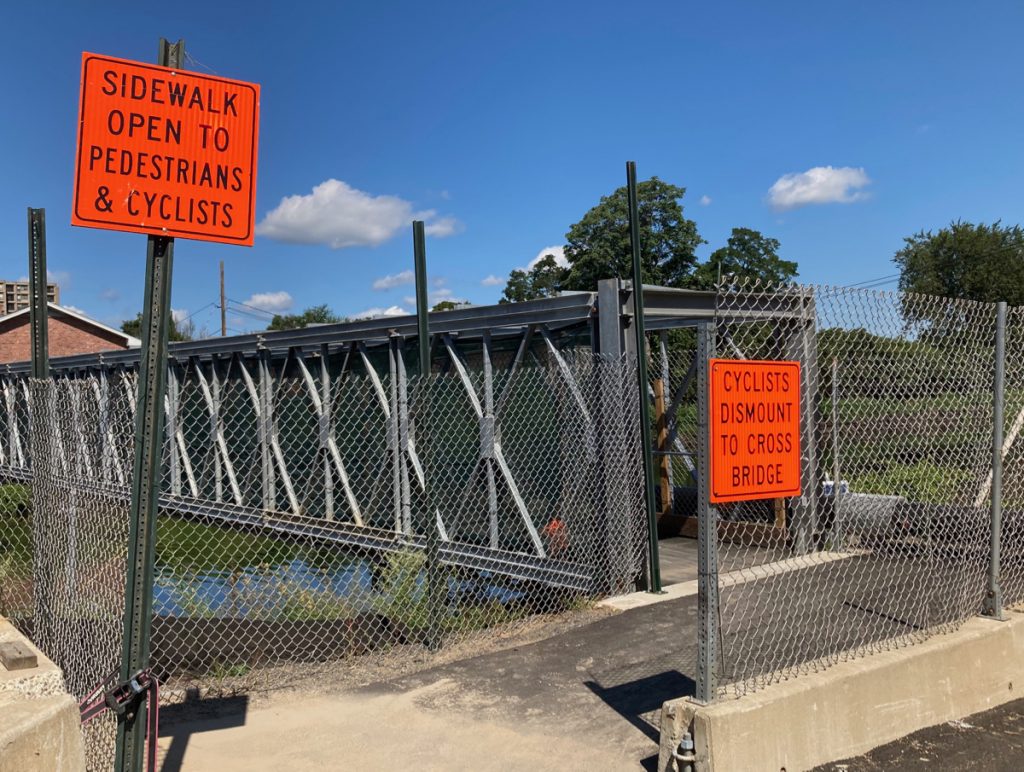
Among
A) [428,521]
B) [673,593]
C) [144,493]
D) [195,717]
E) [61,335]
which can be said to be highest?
[61,335]

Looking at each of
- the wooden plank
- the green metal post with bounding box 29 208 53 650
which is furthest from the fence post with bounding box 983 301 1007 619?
the green metal post with bounding box 29 208 53 650

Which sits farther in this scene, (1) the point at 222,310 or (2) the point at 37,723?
(1) the point at 222,310

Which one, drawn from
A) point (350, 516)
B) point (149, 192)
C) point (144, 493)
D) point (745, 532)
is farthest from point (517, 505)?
point (149, 192)

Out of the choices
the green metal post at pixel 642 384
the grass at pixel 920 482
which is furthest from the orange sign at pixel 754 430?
the green metal post at pixel 642 384

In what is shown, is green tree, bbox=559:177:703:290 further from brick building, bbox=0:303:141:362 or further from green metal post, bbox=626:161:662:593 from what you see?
green metal post, bbox=626:161:662:593

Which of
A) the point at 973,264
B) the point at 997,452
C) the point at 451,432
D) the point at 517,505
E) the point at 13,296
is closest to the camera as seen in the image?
the point at 997,452

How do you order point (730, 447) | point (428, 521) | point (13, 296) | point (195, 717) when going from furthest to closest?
point (13, 296)
point (428, 521)
point (195, 717)
point (730, 447)

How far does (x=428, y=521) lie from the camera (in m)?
5.83

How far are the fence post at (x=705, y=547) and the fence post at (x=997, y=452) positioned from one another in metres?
2.27

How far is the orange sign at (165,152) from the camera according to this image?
3.03m

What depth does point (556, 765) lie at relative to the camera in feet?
13.1

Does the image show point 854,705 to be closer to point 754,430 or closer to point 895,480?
point 754,430

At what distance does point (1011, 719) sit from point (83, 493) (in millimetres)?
4905

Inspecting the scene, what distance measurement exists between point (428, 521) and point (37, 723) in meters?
3.27
